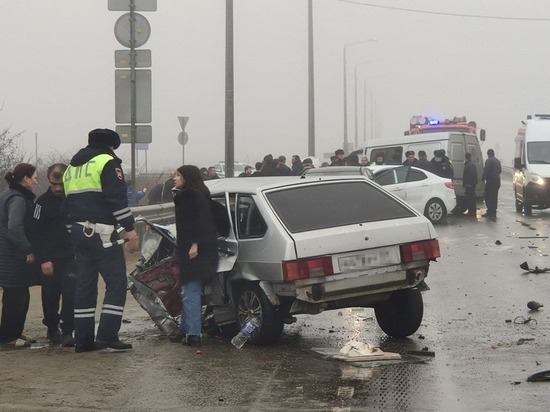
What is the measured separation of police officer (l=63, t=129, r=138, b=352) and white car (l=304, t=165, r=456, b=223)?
16371mm

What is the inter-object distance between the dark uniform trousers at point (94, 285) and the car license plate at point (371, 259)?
184 cm

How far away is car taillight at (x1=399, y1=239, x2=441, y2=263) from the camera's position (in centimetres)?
998

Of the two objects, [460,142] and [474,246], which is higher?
[460,142]

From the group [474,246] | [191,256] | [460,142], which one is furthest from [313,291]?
[460,142]

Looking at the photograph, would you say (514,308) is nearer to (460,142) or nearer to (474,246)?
(474,246)

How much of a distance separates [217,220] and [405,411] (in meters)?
3.65

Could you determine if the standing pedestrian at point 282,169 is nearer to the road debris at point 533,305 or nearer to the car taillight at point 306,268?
the road debris at point 533,305

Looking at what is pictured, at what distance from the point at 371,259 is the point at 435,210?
17.0 metres

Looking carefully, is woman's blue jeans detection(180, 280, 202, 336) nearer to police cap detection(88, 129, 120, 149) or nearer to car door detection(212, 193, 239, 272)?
car door detection(212, 193, 239, 272)

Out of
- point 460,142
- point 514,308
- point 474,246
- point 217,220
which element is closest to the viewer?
point 217,220

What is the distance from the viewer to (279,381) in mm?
8234

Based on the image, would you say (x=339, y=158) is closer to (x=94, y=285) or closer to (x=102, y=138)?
(x=102, y=138)

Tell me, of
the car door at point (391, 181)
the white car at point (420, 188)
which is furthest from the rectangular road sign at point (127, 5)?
the car door at point (391, 181)

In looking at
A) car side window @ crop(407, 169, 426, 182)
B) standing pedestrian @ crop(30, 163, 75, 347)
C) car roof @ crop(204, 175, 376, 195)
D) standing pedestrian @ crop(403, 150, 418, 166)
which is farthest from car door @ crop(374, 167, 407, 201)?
standing pedestrian @ crop(30, 163, 75, 347)
